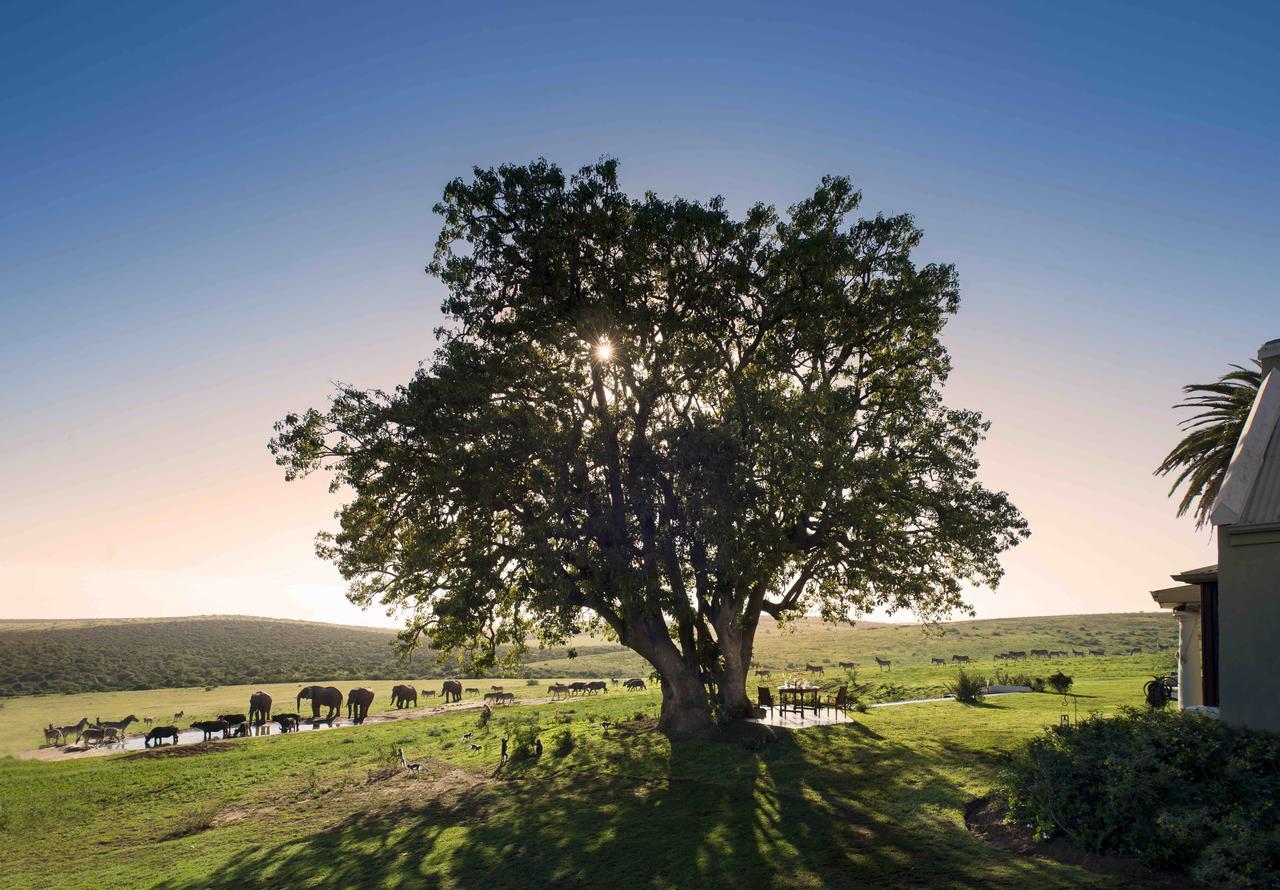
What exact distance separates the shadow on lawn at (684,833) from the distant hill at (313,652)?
47.2 m

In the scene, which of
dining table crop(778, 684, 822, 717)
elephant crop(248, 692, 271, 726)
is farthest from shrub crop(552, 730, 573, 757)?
elephant crop(248, 692, 271, 726)

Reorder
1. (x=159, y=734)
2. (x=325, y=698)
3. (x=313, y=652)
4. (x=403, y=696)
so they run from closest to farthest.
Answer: (x=159, y=734), (x=325, y=698), (x=403, y=696), (x=313, y=652)

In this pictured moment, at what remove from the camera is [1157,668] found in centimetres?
4703

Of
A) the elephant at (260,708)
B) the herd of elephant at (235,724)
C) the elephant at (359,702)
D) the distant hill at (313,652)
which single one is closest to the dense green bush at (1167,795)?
the herd of elephant at (235,724)

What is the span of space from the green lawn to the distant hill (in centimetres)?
3916

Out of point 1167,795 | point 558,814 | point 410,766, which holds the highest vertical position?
point 1167,795

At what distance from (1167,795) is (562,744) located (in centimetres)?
1884

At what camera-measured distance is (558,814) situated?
17703 millimetres

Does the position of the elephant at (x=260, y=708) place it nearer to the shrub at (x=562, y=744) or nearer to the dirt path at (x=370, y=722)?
the dirt path at (x=370, y=722)

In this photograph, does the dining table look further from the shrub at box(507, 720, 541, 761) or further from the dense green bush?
the dense green bush

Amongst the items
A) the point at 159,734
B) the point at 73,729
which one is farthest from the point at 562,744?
the point at 73,729

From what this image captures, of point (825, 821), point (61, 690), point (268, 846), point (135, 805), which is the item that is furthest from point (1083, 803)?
point (61, 690)

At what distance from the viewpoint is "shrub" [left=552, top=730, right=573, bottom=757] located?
2545cm

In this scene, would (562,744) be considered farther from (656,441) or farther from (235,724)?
(235,724)
